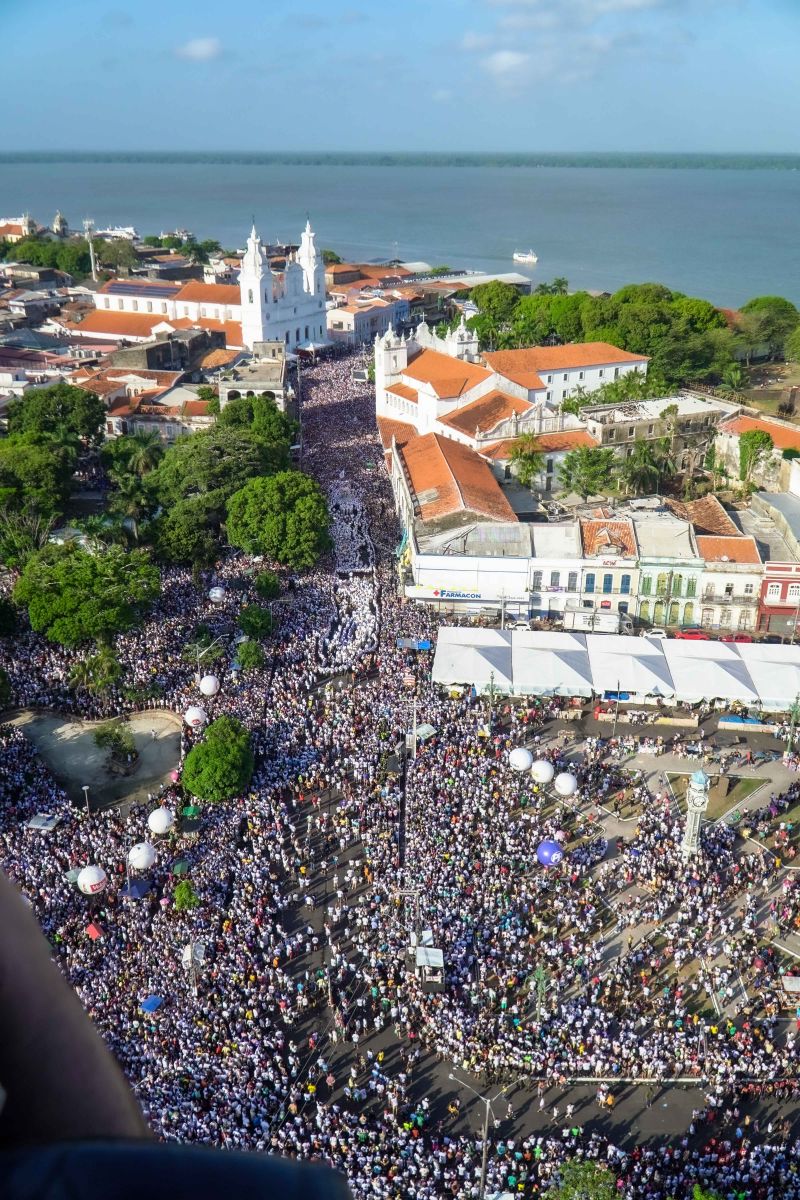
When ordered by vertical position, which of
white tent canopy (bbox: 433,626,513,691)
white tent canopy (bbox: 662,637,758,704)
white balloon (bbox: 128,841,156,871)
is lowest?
white balloon (bbox: 128,841,156,871)

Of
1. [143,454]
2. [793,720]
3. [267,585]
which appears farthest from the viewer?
[143,454]

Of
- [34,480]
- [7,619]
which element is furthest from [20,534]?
[7,619]

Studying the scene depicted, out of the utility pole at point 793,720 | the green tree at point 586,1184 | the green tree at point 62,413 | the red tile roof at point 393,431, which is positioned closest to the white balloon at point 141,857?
the green tree at point 586,1184

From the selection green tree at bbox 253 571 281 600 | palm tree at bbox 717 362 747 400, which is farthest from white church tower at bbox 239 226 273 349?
green tree at bbox 253 571 281 600

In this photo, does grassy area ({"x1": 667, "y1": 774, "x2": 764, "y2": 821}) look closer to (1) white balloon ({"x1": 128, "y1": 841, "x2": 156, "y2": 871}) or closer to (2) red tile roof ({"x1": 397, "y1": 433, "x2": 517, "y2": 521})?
(1) white balloon ({"x1": 128, "y1": 841, "x2": 156, "y2": 871})

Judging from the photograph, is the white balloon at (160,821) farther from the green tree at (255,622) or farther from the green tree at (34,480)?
the green tree at (34,480)

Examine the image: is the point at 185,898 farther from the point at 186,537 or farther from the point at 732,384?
the point at 732,384

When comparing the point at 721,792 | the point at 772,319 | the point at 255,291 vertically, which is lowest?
the point at 721,792
